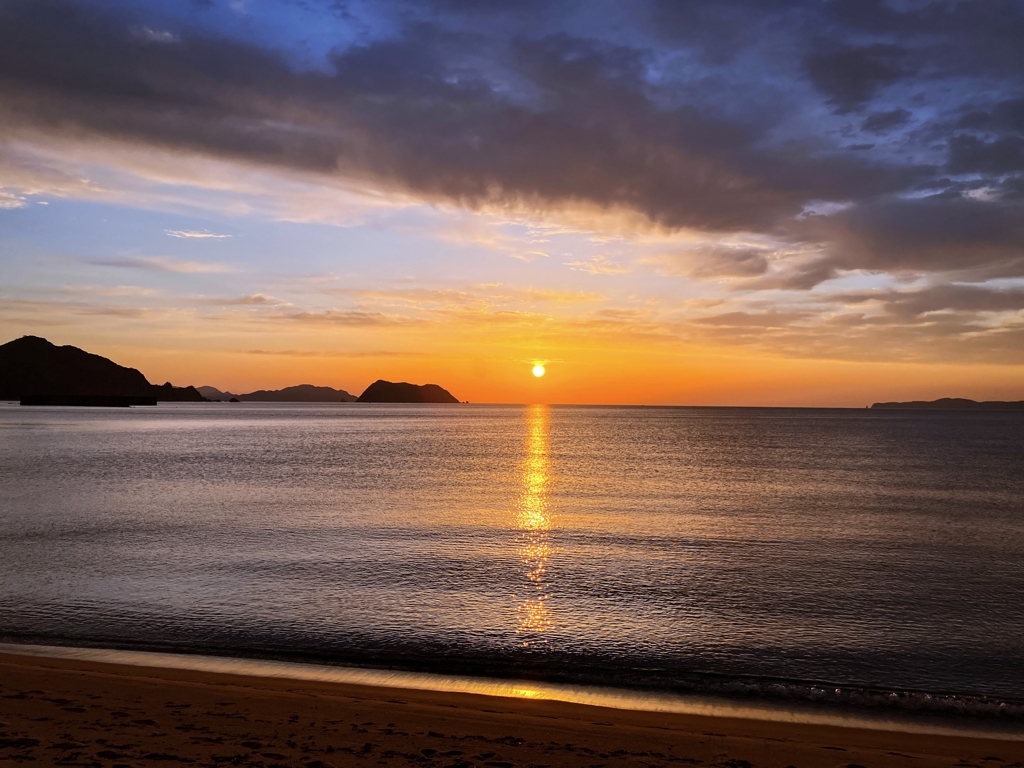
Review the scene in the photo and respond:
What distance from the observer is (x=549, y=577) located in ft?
71.0

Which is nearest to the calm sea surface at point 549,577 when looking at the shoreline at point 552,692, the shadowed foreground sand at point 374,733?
the shoreline at point 552,692

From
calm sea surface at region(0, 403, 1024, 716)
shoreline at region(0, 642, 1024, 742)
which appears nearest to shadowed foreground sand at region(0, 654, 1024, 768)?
shoreline at region(0, 642, 1024, 742)

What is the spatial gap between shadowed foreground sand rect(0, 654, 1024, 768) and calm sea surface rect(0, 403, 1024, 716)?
2.61 meters

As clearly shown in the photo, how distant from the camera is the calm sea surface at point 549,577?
569 inches

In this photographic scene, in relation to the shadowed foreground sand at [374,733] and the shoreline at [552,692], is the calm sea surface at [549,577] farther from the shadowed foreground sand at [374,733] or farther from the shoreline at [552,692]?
the shadowed foreground sand at [374,733]

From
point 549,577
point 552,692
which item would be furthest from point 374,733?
point 549,577

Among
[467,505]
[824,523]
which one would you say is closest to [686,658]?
[824,523]

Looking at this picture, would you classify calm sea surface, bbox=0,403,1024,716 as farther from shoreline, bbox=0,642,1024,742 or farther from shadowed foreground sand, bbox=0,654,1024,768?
shadowed foreground sand, bbox=0,654,1024,768

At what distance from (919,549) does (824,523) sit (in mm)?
6245

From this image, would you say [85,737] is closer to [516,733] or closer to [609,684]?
[516,733]

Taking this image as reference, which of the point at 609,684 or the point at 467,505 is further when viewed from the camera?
the point at 467,505

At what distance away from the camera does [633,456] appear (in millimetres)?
79375

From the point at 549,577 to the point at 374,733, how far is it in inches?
499

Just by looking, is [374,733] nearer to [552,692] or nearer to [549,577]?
[552,692]
